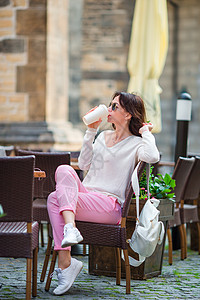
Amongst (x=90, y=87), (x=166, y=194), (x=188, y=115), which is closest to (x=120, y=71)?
(x=90, y=87)

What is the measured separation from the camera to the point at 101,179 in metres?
4.72

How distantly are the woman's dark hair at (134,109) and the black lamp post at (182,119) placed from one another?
1922 mm

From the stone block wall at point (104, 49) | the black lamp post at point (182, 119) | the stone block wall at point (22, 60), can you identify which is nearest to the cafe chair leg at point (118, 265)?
the black lamp post at point (182, 119)

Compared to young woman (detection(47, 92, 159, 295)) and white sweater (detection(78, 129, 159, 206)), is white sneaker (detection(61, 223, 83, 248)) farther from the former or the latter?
white sweater (detection(78, 129, 159, 206))

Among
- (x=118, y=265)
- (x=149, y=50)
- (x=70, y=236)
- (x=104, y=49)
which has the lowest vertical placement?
(x=118, y=265)

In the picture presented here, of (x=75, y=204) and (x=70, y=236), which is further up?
(x=75, y=204)

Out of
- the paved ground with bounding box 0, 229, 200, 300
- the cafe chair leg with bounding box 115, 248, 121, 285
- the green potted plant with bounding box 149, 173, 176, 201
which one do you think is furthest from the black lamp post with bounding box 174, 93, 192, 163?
the cafe chair leg with bounding box 115, 248, 121, 285

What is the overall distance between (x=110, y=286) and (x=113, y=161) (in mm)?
848

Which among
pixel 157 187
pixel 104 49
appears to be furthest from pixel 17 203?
pixel 104 49

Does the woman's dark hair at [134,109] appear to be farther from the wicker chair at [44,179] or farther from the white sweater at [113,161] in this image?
the wicker chair at [44,179]

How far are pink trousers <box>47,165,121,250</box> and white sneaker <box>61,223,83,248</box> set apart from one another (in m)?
0.12

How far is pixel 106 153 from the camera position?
4766mm

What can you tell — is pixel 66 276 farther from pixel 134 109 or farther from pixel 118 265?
pixel 134 109

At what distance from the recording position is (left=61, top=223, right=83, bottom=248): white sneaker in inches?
161
